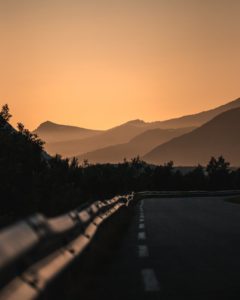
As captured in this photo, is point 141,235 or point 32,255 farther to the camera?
point 141,235

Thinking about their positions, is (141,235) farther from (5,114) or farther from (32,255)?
(5,114)

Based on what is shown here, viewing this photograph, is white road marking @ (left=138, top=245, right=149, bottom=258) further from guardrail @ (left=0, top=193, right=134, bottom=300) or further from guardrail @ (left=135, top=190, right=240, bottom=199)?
guardrail @ (left=135, top=190, right=240, bottom=199)

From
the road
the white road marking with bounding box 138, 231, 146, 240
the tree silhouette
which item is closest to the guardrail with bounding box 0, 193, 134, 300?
the road

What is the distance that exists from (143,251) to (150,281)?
365 cm

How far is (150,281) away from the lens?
804 cm

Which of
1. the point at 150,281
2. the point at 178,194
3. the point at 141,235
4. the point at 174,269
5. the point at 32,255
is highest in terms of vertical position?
the point at 178,194

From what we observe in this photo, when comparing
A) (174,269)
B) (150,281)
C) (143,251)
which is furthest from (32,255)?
(143,251)

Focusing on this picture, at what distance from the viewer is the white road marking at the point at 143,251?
11.0 metres

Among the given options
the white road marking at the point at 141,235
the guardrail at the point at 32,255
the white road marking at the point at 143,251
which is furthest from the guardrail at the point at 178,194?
the guardrail at the point at 32,255

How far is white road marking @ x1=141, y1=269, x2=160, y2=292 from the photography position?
7.42m

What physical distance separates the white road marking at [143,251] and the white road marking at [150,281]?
1.99m

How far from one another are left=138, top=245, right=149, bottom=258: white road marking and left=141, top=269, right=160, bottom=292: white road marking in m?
1.99

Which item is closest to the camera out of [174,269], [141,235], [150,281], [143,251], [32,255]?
[32,255]

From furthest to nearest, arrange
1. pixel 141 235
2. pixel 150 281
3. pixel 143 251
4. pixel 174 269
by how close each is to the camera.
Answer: pixel 141 235
pixel 143 251
pixel 174 269
pixel 150 281
